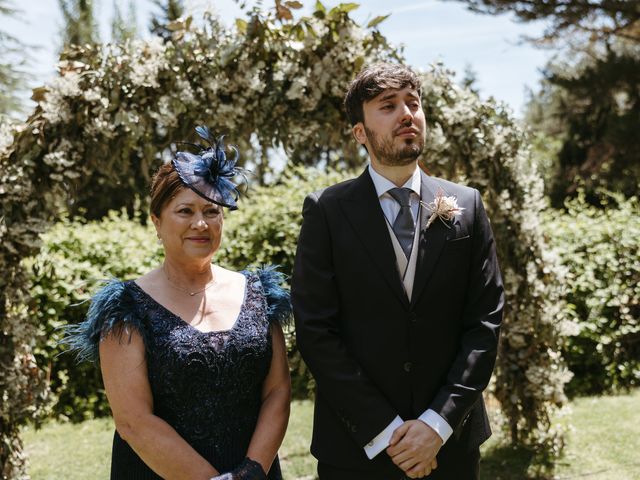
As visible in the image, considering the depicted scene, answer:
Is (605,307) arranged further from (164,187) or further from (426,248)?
(164,187)

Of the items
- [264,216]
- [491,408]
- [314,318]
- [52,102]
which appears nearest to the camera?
[314,318]

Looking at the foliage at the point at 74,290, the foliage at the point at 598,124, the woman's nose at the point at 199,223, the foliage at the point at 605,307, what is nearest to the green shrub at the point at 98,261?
the foliage at the point at 74,290

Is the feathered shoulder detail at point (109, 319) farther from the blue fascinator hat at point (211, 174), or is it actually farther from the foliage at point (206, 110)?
the foliage at point (206, 110)

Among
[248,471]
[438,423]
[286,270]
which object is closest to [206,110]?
[248,471]

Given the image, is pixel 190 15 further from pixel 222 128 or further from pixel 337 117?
pixel 337 117

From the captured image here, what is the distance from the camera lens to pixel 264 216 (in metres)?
7.21

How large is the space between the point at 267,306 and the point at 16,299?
2.31 m

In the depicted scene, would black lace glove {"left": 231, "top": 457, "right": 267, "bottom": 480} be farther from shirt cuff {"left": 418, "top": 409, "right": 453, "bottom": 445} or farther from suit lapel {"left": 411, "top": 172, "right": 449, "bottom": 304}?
suit lapel {"left": 411, "top": 172, "right": 449, "bottom": 304}

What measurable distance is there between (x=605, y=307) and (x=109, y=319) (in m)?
5.93

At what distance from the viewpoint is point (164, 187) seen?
2258 mm

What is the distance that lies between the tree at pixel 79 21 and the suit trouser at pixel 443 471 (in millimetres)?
19883

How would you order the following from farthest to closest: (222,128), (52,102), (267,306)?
(222,128), (52,102), (267,306)

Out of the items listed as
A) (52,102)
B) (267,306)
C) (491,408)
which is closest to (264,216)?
(491,408)

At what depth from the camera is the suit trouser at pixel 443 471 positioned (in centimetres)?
216
